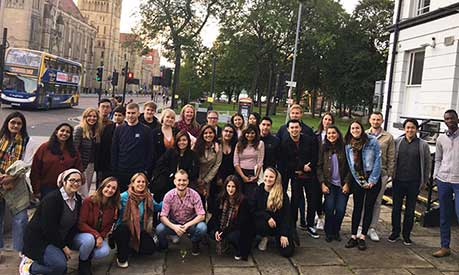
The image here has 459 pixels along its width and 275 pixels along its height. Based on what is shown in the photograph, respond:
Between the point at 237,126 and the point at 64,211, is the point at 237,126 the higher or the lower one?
the higher one

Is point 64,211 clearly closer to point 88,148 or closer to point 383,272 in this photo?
point 88,148

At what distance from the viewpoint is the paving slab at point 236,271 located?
501 centimetres

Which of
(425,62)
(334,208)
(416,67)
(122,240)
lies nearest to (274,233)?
(334,208)

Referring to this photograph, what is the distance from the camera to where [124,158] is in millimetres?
5988

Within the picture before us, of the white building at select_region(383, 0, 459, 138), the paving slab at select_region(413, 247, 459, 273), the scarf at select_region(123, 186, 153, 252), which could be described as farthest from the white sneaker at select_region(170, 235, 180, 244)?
the white building at select_region(383, 0, 459, 138)

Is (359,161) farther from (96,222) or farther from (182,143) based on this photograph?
(96,222)

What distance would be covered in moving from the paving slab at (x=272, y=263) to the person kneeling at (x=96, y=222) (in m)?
1.87

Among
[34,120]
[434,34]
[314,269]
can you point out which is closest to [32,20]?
[34,120]

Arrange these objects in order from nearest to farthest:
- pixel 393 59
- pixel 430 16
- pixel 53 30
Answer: pixel 430 16, pixel 393 59, pixel 53 30

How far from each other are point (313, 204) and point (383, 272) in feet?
5.14

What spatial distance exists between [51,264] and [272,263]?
8.49 ft

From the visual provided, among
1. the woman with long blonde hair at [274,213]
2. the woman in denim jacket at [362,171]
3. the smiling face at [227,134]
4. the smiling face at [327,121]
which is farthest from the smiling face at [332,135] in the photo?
the smiling face at [227,134]

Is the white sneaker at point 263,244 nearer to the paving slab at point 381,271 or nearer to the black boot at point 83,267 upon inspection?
the paving slab at point 381,271

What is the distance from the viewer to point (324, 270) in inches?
204
